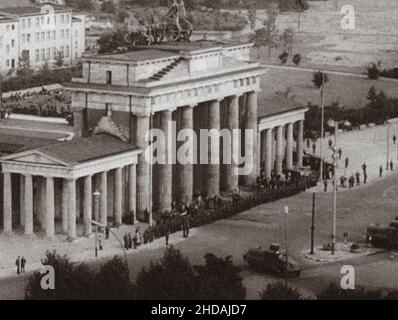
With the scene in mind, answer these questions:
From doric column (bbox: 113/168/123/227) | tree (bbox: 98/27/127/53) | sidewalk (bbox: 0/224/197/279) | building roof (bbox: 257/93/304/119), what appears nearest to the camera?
sidewalk (bbox: 0/224/197/279)

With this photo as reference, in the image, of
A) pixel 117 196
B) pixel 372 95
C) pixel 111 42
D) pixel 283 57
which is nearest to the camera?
pixel 117 196

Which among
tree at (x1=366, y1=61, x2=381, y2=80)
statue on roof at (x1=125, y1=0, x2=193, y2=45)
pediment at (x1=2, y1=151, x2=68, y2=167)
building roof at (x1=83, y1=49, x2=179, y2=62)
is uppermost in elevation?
statue on roof at (x1=125, y1=0, x2=193, y2=45)

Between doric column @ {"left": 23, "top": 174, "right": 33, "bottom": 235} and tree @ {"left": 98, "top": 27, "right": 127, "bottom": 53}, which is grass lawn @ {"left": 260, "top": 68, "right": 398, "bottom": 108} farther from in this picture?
doric column @ {"left": 23, "top": 174, "right": 33, "bottom": 235}

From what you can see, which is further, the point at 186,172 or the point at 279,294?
the point at 186,172

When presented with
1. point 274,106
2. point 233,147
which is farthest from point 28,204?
point 274,106

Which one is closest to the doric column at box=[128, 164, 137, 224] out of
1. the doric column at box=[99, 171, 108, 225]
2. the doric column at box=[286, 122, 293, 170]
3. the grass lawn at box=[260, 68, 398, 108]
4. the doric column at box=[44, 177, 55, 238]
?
the doric column at box=[99, 171, 108, 225]

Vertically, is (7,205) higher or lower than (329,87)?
higher

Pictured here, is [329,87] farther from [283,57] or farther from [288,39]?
[288,39]
